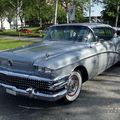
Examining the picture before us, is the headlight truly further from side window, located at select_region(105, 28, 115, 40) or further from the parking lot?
side window, located at select_region(105, 28, 115, 40)

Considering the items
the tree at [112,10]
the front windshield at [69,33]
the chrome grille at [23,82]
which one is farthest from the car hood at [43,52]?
the tree at [112,10]

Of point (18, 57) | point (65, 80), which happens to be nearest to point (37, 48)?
point (18, 57)

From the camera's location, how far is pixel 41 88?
5234 mm

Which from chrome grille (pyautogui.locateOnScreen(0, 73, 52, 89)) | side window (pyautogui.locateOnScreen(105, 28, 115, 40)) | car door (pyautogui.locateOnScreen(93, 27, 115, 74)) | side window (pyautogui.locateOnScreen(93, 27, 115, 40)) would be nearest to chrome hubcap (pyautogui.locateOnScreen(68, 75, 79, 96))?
chrome grille (pyautogui.locateOnScreen(0, 73, 52, 89))

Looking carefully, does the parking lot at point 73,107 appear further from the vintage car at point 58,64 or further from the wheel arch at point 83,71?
the wheel arch at point 83,71

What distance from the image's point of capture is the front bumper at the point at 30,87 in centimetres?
517

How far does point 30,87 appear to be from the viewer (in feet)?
17.5

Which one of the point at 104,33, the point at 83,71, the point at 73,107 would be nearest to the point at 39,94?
the point at 73,107

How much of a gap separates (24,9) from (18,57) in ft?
128

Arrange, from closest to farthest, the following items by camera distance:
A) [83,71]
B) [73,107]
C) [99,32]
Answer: [73,107] < [83,71] < [99,32]

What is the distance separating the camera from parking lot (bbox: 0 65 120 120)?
5.20 m

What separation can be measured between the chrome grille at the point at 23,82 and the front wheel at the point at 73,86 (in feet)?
1.96

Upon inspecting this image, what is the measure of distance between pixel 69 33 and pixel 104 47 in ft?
3.24

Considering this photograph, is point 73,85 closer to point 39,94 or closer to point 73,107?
point 73,107
